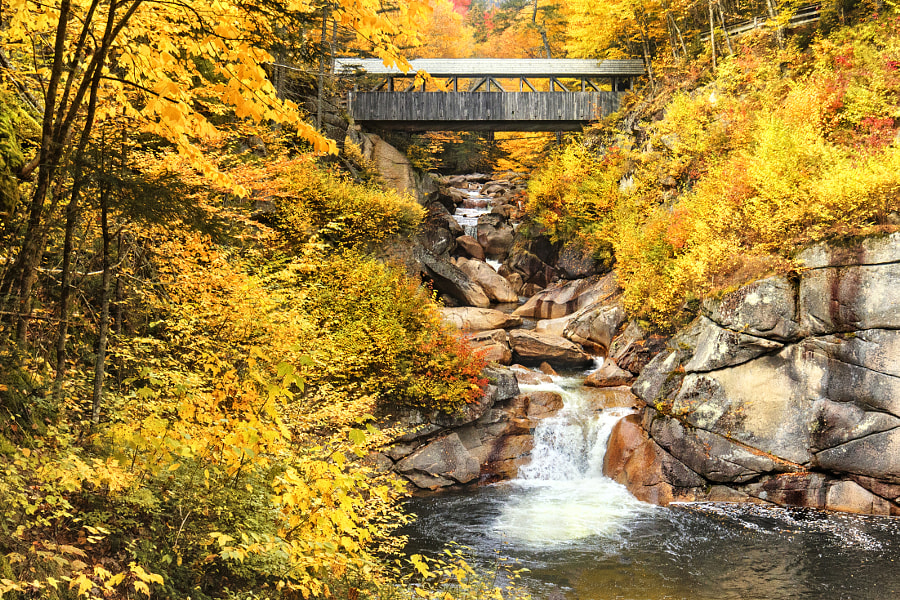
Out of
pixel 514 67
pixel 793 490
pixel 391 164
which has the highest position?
pixel 514 67

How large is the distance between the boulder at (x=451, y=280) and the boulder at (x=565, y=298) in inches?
66.4

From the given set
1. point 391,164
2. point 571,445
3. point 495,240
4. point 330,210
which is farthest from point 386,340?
point 495,240

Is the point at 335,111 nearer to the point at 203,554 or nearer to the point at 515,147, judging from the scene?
the point at 515,147

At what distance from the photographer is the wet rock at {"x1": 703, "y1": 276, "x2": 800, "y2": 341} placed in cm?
1118

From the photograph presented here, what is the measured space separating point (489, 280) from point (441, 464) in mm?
12515

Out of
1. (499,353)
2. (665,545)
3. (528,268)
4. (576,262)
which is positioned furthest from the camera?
(528,268)

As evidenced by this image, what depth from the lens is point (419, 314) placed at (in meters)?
12.4

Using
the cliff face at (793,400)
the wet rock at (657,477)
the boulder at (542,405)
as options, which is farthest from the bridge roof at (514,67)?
the wet rock at (657,477)

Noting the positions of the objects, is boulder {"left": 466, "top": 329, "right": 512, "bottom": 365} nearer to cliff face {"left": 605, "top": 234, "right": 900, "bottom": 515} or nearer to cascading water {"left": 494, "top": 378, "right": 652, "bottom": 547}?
cascading water {"left": 494, "top": 378, "right": 652, "bottom": 547}

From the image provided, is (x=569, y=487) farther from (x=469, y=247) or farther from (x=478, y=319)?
(x=469, y=247)

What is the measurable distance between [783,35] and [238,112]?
20385 millimetres

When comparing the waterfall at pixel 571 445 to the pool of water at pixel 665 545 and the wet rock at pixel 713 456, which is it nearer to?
the pool of water at pixel 665 545

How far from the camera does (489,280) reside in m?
23.3

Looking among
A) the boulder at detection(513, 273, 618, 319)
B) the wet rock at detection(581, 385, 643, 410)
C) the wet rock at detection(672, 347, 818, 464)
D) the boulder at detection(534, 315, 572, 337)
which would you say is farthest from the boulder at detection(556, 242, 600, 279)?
the wet rock at detection(672, 347, 818, 464)
